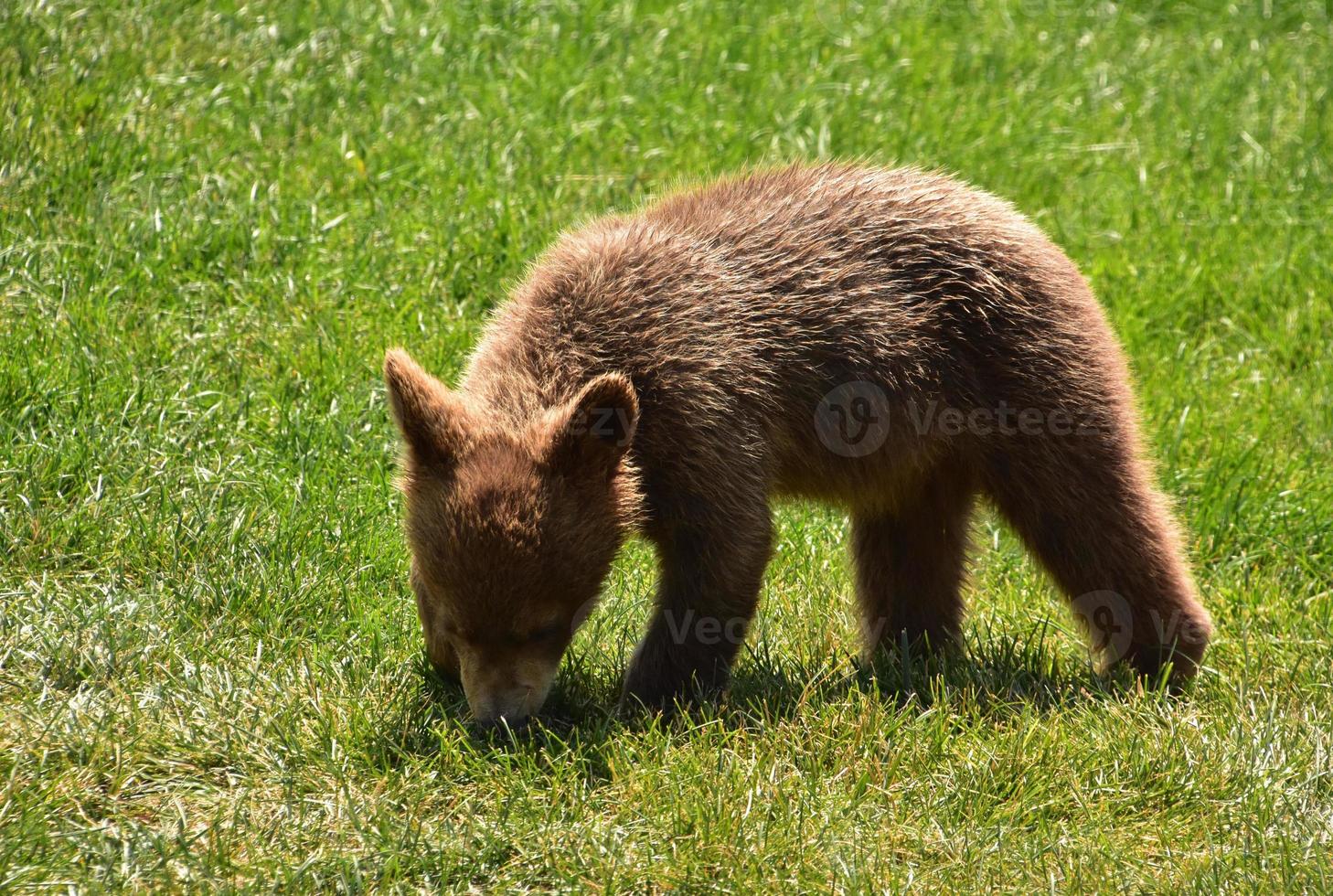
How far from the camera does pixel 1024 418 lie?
557 centimetres

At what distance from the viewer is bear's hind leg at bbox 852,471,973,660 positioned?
6.00 m

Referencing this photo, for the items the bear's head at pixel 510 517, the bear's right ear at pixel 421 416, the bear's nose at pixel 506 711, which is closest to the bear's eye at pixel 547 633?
the bear's head at pixel 510 517

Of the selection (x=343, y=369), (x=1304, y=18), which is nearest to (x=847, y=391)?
(x=343, y=369)

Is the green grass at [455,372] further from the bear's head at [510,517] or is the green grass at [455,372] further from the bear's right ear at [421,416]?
the bear's right ear at [421,416]

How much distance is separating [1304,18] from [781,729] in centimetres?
830

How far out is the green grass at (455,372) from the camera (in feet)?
14.7

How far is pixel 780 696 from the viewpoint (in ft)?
17.6

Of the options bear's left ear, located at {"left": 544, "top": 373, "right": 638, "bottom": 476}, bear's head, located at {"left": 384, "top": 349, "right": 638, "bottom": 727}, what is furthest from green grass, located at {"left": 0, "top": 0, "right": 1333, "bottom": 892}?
bear's left ear, located at {"left": 544, "top": 373, "right": 638, "bottom": 476}

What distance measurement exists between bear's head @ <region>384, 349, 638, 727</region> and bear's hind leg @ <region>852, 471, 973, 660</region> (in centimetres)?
149

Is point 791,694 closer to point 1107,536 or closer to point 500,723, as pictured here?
point 500,723

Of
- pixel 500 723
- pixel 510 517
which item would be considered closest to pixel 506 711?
pixel 500 723

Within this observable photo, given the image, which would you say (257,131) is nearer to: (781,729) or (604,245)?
(604,245)

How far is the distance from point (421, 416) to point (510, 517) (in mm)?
428

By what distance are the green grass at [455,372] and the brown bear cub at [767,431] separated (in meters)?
0.32
